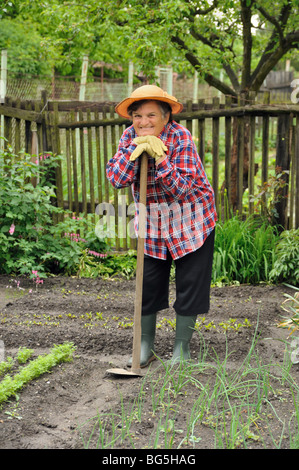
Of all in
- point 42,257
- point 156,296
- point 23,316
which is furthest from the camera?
point 42,257

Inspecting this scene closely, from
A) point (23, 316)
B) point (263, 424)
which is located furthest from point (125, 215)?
point (263, 424)

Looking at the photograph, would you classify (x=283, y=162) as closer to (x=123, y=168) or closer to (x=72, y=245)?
(x=72, y=245)

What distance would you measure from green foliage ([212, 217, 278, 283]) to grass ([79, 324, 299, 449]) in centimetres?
230

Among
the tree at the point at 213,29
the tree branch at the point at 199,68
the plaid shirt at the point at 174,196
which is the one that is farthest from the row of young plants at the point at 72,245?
the tree branch at the point at 199,68

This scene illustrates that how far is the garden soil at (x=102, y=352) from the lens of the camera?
2602mm

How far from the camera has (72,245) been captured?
595 cm

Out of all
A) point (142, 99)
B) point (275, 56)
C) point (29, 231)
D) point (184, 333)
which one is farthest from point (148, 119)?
point (275, 56)

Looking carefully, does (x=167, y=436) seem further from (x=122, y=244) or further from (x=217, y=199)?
(x=122, y=244)

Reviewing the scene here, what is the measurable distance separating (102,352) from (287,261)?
220 cm

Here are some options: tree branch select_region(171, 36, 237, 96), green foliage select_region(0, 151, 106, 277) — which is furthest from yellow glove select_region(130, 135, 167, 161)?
tree branch select_region(171, 36, 237, 96)

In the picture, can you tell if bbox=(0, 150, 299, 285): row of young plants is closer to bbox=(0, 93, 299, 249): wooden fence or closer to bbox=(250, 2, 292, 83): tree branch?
bbox=(0, 93, 299, 249): wooden fence
